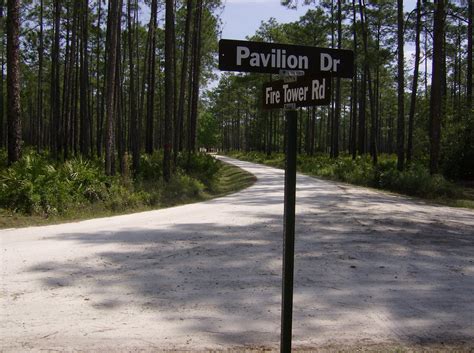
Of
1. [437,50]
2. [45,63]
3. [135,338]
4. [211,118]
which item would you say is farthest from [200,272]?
[211,118]

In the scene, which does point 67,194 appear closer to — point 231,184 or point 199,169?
point 199,169

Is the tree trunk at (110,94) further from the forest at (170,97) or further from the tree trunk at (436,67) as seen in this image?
the tree trunk at (436,67)

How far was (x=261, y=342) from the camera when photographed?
431 cm

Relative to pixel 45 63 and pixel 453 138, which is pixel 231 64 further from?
pixel 45 63

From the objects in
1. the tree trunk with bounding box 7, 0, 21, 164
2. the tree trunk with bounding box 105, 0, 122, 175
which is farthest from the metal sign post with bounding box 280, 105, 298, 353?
the tree trunk with bounding box 105, 0, 122, 175

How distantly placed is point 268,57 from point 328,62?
1.57 ft

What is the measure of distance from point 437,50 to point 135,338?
1813 cm

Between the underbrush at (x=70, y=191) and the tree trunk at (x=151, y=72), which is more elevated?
the tree trunk at (x=151, y=72)

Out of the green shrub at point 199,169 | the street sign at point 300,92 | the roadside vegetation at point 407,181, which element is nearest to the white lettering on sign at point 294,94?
the street sign at point 300,92

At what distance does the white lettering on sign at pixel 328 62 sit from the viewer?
3.46 meters

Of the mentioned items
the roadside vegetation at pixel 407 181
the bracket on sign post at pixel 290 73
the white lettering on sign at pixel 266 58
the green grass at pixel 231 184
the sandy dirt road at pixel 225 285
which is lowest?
the sandy dirt road at pixel 225 285

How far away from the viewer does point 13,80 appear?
13.5 meters

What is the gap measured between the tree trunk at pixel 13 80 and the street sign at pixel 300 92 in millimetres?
12142

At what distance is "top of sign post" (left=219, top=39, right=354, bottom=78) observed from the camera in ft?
10.9
